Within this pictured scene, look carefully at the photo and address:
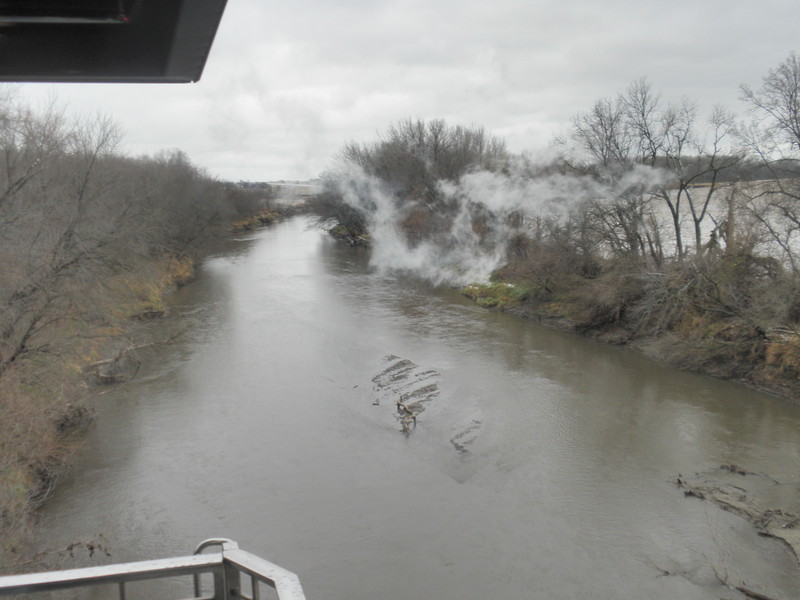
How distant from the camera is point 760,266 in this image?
19.7 meters

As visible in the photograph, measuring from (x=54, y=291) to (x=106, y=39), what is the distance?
13.8 m

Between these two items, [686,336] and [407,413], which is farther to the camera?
[686,336]

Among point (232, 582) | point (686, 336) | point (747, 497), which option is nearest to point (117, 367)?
point (747, 497)

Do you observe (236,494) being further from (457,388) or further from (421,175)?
(421,175)

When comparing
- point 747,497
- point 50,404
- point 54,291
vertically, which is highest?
point 54,291

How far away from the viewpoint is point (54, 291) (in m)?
14.2

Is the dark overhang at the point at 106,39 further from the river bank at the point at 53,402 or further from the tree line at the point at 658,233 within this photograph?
the tree line at the point at 658,233

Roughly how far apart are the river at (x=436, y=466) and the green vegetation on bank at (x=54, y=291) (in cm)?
93

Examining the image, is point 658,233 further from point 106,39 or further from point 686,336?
point 106,39

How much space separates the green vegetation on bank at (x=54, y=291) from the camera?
11.1 m

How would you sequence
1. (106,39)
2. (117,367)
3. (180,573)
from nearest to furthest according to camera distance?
(106,39) → (180,573) → (117,367)

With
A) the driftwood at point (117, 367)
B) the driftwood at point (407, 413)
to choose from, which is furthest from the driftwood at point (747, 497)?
the driftwood at point (117, 367)

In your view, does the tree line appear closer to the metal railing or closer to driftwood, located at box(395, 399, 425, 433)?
driftwood, located at box(395, 399, 425, 433)

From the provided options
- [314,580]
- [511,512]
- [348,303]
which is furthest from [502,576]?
[348,303]
